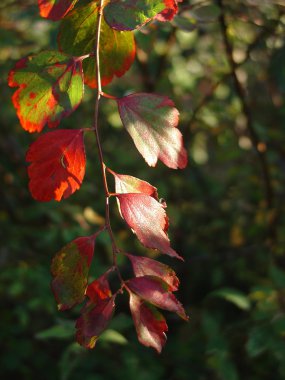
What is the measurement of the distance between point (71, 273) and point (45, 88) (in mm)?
248

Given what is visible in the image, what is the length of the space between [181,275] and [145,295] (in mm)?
1494

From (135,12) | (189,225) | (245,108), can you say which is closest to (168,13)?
(135,12)

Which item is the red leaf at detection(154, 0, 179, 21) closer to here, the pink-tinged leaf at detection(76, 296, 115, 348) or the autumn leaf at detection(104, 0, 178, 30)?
the autumn leaf at detection(104, 0, 178, 30)

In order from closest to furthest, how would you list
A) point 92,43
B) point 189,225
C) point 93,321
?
point 93,321
point 92,43
point 189,225

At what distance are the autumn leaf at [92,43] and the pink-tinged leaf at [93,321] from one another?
340 millimetres

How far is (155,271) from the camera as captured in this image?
766 millimetres

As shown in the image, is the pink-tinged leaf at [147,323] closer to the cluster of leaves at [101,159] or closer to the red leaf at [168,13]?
the cluster of leaves at [101,159]

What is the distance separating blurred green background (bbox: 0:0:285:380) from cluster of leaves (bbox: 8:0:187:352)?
0.64m

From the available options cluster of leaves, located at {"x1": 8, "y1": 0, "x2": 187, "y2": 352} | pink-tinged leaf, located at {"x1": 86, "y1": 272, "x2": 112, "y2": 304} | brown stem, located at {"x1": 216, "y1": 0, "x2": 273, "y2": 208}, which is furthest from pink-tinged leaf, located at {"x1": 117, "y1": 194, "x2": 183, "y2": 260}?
brown stem, located at {"x1": 216, "y1": 0, "x2": 273, "y2": 208}

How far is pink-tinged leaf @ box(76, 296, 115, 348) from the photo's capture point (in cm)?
71

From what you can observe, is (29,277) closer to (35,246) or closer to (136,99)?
(35,246)

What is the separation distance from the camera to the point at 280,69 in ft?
5.02

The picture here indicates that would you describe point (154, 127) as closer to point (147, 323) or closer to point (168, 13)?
point (168, 13)

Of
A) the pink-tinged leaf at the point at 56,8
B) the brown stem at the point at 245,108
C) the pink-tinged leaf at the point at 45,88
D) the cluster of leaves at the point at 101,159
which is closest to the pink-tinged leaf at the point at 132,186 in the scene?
the cluster of leaves at the point at 101,159
